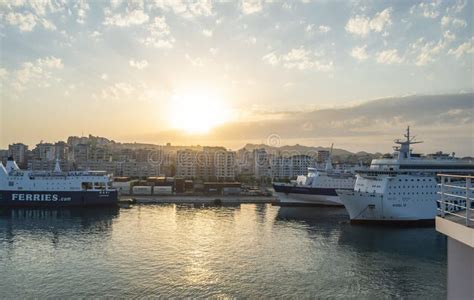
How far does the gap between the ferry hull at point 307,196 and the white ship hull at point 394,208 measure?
609 centimetres

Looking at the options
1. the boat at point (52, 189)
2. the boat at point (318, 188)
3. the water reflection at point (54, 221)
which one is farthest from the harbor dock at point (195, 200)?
the water reflection at point (54, 221)

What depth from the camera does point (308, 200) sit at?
2141 cm

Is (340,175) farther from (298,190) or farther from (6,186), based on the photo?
(6,186)

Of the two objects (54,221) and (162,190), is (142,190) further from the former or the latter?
(54,221)

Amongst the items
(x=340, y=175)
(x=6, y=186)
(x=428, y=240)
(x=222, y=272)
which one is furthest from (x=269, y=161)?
(x=222, y=272)

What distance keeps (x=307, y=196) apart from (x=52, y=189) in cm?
1455

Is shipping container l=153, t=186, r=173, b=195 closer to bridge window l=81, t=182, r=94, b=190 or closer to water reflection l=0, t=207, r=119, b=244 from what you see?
bridge window l=81, t=182, r=94, b=190

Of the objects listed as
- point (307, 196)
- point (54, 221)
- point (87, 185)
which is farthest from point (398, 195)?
point (87, 185)

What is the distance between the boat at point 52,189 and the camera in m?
20.1

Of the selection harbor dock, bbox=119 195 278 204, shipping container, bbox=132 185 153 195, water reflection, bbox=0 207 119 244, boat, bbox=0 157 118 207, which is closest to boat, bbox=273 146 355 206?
Result: harbor dock, bbox=119 195 278 204

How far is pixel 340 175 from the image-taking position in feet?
70.8

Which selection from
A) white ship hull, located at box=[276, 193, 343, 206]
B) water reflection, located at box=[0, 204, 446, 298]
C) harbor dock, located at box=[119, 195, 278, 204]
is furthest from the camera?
harbor dock, located at box=[119, 195, 278, 204]

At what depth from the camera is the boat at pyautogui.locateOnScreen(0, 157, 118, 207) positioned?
20078 millimetres

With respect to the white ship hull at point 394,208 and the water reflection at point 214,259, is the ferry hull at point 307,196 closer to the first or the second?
the water reflection at point 214,259
